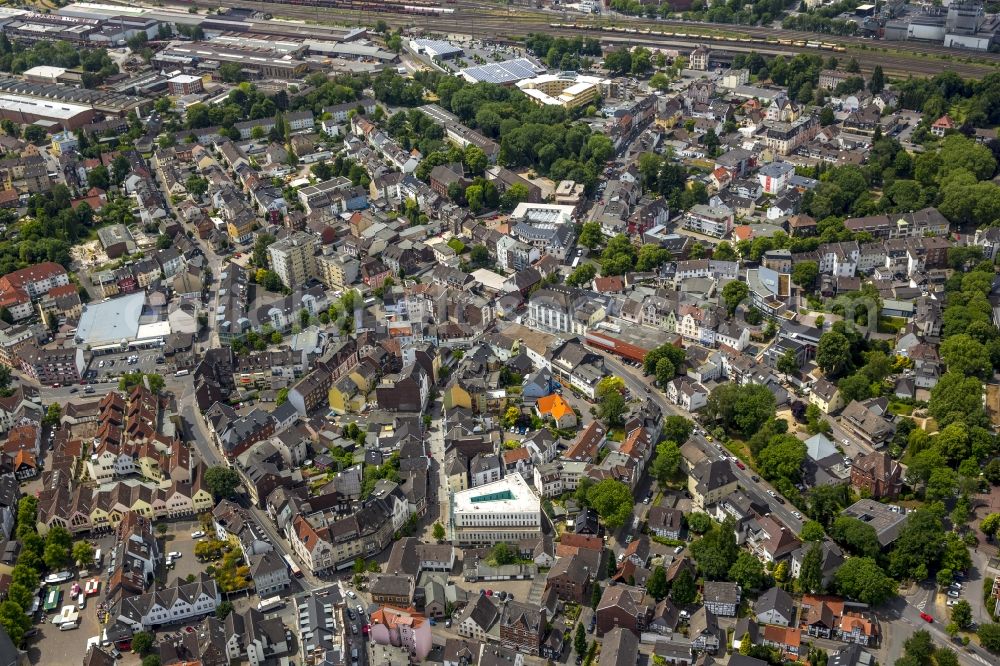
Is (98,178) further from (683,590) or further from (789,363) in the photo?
(683,590)

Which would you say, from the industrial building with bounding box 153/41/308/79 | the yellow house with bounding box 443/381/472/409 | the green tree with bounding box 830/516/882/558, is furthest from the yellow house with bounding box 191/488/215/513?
the industrial building with bounding box 153/41/308/79

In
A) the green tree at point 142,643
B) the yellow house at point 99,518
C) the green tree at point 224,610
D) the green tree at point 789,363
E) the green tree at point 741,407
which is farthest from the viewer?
the green tree at point 789,363

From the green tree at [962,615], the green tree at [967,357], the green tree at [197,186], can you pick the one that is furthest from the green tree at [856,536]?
the green tree at [197,186]

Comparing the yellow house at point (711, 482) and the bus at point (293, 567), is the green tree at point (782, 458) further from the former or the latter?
the bus at point (293, 567)

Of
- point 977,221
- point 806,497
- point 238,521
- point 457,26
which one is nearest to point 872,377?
point 806,497

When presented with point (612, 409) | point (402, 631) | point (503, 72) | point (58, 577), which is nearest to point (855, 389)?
point (612, 409)

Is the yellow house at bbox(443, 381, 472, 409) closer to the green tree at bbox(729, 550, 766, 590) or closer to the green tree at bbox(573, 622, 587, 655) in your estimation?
the green tree at bbox(573, 622, 587, 655)

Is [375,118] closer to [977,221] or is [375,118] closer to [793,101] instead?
[793,101]
